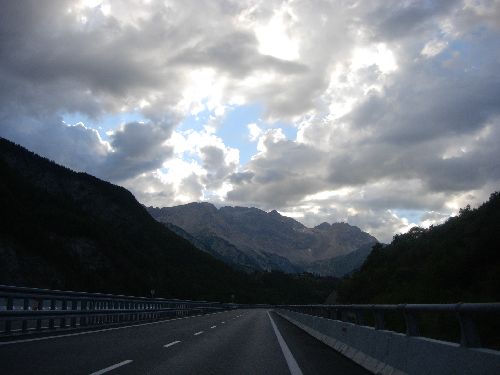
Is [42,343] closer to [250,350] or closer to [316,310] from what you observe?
[250,350]

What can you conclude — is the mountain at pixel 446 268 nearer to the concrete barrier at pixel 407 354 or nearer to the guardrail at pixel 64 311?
the guardrail at pixel 64 311

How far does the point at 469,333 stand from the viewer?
6.05 metres

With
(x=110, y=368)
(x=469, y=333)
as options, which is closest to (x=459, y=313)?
(x=469, y=333)

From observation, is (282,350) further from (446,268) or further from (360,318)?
(446,268)

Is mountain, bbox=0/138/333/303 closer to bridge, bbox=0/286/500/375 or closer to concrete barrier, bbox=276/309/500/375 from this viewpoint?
bridge, bbox=0/286/500/375

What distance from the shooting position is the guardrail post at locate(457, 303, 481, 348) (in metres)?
6.01

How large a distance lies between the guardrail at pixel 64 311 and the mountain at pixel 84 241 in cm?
3805

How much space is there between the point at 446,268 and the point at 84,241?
79.6 meters

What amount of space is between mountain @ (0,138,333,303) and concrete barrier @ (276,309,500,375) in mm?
57782

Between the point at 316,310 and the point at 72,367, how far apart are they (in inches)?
597

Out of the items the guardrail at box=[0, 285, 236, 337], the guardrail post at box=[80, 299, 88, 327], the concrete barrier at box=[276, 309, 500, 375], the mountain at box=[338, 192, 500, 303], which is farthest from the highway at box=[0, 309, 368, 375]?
the mountain at box=[338, 192, 500, 303]

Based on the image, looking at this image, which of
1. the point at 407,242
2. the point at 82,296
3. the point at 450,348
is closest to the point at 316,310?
the point at 82,296

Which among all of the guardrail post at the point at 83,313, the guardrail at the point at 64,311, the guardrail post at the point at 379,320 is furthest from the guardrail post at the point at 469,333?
the guardrail post at the point at 83,313

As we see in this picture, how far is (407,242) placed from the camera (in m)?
82.9
